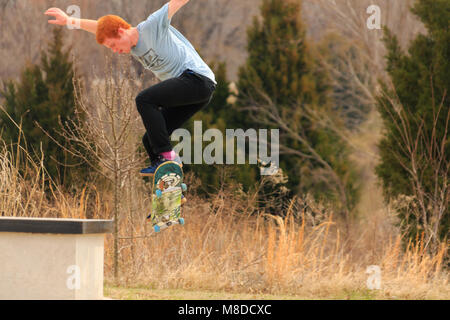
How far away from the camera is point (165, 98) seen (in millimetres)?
4840

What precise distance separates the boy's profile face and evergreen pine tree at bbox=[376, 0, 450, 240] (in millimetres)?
5432

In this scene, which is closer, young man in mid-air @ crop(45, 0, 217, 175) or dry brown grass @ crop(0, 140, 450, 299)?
young man in mid-air @ crop(45, 0, 217, 175)

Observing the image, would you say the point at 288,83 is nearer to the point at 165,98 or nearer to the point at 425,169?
the point at 425,169

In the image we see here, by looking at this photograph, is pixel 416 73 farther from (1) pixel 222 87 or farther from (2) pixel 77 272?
(2) pixel 77 272

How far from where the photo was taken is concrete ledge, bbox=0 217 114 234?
4945mm

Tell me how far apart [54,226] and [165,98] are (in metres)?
1.36

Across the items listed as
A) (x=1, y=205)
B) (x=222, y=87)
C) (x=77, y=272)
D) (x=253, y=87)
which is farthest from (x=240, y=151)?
(x=77, y=272)
